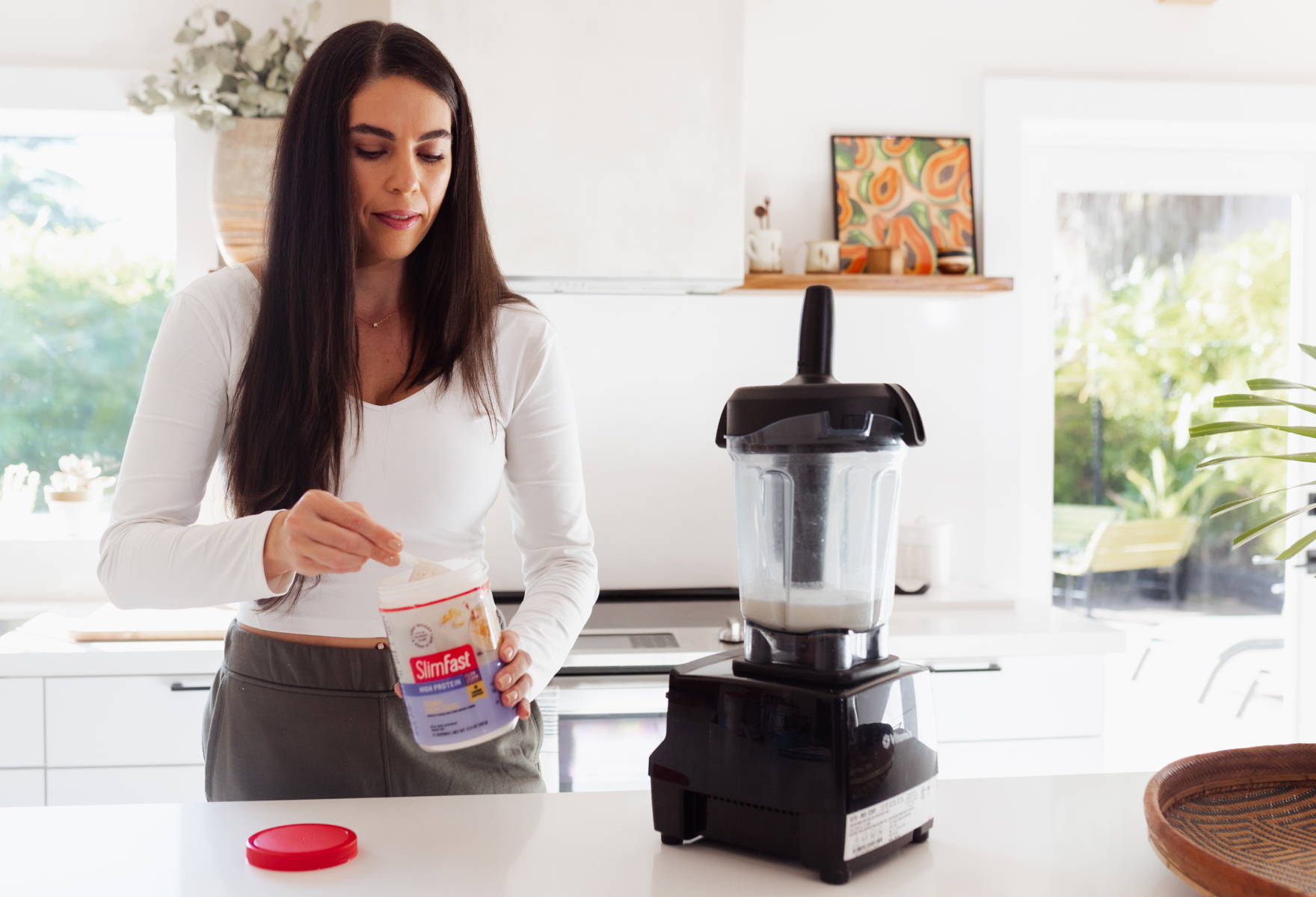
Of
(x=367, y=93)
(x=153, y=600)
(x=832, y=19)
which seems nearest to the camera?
(x=153, y=600)

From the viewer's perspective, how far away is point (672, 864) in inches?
37.4

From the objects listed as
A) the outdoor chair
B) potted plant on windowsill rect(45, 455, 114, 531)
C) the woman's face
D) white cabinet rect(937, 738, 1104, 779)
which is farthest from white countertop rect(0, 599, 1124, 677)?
the woman's face

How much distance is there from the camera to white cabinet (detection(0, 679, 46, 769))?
2107mm

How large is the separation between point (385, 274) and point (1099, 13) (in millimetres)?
2179

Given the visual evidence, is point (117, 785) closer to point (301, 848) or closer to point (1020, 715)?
point (301, 848)

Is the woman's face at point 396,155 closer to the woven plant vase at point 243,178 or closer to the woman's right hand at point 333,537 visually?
the woman's right hand at point 333,537

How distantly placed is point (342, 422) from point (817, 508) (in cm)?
53

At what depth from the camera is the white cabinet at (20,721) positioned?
211cm

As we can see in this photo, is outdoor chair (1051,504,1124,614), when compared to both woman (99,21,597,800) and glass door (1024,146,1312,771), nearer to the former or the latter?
glass door (1024,146,1312,771)

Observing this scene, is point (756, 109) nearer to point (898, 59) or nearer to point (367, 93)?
point (898, 59)

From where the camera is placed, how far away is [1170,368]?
300 centimetres

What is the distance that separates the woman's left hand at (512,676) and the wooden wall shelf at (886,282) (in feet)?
5.32

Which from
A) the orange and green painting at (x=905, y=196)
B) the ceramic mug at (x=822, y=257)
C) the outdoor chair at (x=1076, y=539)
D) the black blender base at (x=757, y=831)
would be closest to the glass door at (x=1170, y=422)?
the outdoor chair at (x=1076, y=539)

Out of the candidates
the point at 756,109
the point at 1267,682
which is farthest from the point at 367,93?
the point at 1267,682
